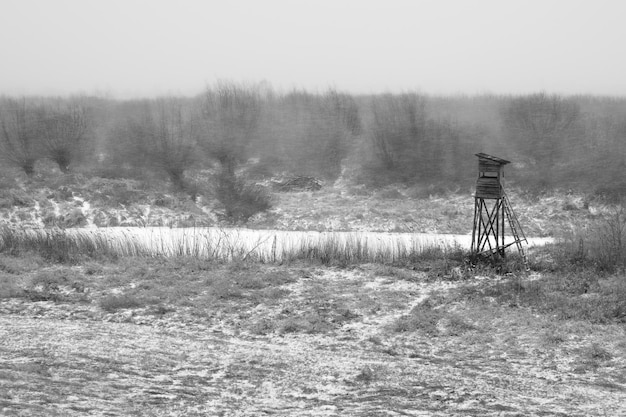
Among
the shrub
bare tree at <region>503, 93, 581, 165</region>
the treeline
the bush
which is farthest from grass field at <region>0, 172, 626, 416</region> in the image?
bare tree at <region>503, 93, 581, 165</region>

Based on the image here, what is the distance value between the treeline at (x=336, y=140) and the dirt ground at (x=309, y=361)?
2038cm

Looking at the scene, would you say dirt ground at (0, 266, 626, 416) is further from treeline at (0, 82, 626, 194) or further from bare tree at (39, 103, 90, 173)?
bare tree at (39, 103, 90, 173)

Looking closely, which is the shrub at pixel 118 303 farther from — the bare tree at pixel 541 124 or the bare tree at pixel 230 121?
the bare tree at pixel 541 124

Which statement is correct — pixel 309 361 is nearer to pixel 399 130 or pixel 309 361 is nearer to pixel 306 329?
pixel 306 329

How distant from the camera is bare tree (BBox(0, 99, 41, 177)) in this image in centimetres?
3684

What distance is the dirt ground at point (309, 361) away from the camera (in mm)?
10648

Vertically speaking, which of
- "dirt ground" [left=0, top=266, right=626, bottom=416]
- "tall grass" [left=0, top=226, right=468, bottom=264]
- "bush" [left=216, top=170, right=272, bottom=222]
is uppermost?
"bush" [left=216, top=170, right=272, bottom=222]

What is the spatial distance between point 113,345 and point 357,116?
106ft

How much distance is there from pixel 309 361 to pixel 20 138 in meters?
30.7

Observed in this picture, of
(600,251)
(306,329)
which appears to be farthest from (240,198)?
(306,329)

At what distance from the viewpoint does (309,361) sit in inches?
503

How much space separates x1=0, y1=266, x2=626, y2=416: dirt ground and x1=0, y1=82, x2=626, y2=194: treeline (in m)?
20.4

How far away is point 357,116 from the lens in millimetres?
44094

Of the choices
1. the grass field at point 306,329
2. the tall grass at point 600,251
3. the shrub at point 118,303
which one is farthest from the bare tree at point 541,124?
the shrub at point 118,303
